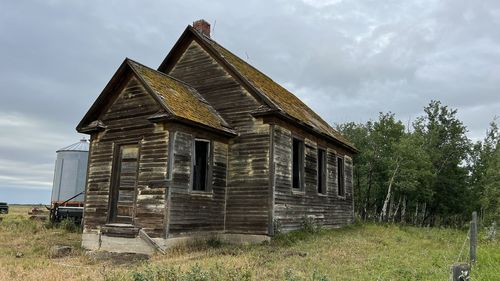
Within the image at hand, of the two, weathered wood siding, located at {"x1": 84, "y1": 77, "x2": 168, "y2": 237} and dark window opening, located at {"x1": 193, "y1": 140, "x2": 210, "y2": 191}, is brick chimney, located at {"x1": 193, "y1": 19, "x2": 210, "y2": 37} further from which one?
dark window opening, located at {"x1": 193, "y1": 140, "x2": 210, "y2": 191}

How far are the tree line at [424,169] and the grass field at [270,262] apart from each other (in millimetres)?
17291

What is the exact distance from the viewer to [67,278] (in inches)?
352

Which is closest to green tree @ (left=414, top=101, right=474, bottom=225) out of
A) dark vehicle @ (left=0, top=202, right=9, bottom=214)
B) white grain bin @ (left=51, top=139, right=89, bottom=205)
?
white grain bin @ (left=51, top=139, right=89, bottom=205)

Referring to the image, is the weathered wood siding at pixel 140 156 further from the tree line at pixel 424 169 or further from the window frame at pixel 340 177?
the tree line at pixel 424 169

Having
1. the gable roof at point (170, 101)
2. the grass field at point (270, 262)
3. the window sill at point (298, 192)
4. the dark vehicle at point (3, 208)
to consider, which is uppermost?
the gable roof at point (170, 101)

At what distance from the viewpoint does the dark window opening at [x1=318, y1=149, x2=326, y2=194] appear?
18688 mm

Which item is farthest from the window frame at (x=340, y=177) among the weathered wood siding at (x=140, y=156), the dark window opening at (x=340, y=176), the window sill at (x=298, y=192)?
the weathered wood siding at (x=140, y=156)

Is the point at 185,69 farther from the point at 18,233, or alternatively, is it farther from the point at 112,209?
the point at 18,233

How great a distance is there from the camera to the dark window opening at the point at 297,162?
16703 mm

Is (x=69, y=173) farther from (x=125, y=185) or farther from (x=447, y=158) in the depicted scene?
(x=447, y=158)

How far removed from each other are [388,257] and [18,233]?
51.3ft

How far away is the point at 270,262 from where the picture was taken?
10188 mm

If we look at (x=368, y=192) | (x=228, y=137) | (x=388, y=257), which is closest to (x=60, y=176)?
(x=228, y=137)

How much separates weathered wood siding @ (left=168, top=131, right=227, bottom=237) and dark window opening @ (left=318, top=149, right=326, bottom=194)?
532cm
